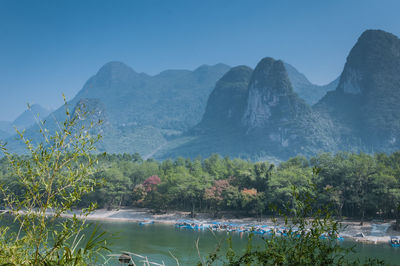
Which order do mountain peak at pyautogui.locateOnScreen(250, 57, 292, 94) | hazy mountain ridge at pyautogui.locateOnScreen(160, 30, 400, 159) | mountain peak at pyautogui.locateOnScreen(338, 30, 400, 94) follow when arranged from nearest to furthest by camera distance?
1. hazy mountain ridge at pyautogui.locateOnScreen(160, 30, 400, 159)
2. mountain peak at pyautogui.locateOnScreen(338, 30, 400, 94)
3. mountain peak at pyautogui.locateOnScreen(250, 57, 292, 94)

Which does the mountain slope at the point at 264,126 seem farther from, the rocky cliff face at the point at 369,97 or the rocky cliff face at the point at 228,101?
the rocky cliff face at the point at 369,97

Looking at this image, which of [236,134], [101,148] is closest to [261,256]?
[236,134]

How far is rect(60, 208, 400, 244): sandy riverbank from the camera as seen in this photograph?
26766 mm

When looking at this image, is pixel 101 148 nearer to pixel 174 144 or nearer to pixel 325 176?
pixel 174 144

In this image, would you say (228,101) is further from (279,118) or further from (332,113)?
(332,113)

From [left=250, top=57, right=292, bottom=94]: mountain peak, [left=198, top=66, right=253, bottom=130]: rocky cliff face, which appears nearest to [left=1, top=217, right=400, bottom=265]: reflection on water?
[left=250, top=57, right=292, bottom=94]: mountain peak

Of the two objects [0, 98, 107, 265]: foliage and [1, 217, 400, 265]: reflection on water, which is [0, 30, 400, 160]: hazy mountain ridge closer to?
[1, 217, 400, 265]: reflection on water

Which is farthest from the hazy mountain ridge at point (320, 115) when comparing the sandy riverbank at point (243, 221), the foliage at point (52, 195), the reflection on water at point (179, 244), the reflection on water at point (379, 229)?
the foliage at point (52, 195)

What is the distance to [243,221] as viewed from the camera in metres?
35.7

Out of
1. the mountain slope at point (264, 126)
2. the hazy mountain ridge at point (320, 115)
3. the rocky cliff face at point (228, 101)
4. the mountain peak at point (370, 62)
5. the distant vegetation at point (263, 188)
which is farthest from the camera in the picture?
the rocky cliff face at point (228, 101)

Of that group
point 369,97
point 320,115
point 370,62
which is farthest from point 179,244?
point 370,62

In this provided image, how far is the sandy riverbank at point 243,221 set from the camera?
26.8 meters

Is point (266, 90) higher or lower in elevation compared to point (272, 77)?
lower

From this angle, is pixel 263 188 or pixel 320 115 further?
pixel 320 115
